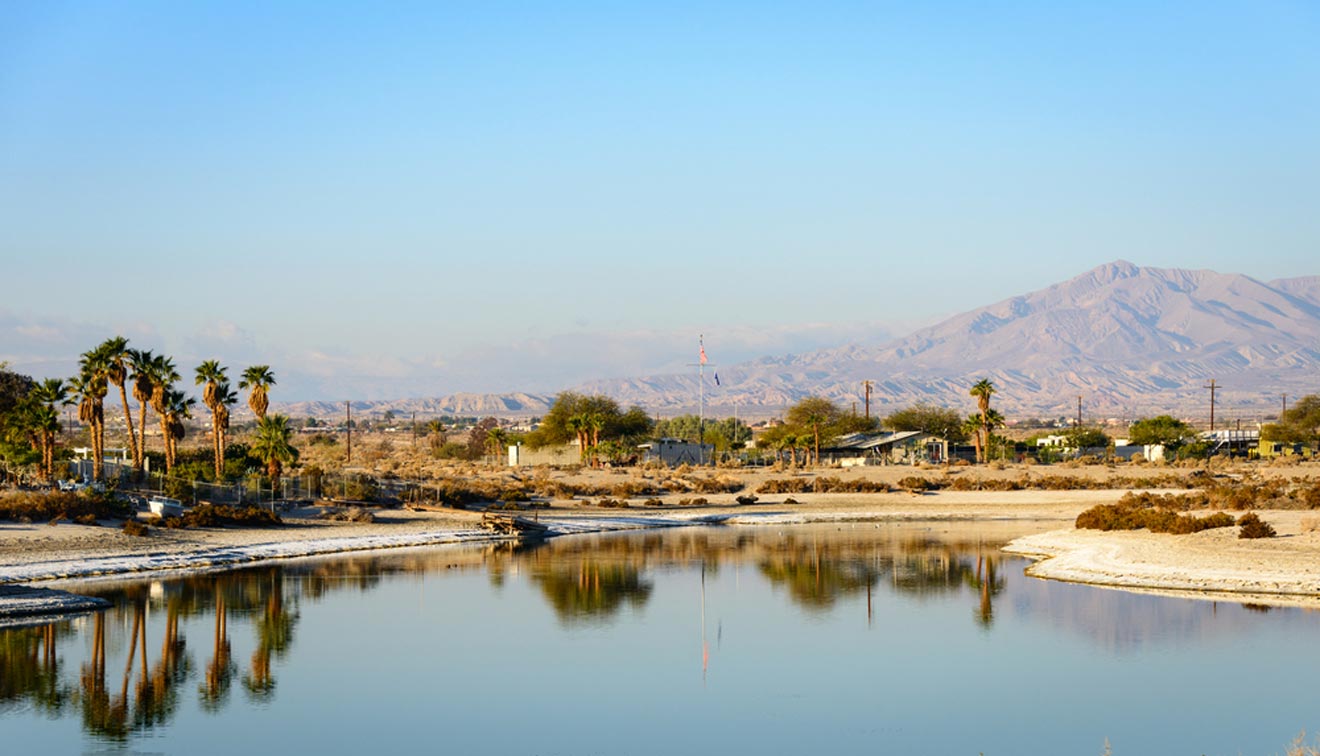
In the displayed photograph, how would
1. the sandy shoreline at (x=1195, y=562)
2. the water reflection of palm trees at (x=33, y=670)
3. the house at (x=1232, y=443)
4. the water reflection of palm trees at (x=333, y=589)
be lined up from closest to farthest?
1. the water reflection of palm trees at (x=33, y=670)
2. the water reflection of palm trees at (x=333, y=589)
3. the sandy shoreline at (x=1195, y=562)
4. the house at (x=1232, y=443)

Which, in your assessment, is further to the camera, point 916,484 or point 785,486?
point 785,486

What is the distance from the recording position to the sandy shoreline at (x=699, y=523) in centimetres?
3634

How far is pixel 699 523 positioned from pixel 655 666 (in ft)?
115

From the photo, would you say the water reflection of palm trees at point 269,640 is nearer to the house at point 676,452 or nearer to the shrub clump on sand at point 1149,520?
the shrub clump on sand at point 1149,520

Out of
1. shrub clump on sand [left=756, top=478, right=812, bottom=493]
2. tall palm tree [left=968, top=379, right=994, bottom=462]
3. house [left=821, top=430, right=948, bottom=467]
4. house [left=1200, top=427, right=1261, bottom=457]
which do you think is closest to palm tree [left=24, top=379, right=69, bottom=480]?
shrub clump on sand [left=756, top=478, right=812, bottom=493]

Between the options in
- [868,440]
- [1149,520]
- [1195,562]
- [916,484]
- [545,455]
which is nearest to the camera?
[1195,562]

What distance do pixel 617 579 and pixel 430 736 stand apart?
18892mm

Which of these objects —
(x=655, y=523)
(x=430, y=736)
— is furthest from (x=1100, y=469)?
(x=430, y=736)

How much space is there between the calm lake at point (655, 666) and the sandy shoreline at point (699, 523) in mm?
1749

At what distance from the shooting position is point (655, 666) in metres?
28.2

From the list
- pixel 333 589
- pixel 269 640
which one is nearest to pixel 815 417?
pixel 333 589

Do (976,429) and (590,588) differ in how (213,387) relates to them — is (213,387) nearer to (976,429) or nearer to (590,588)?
(590,588)

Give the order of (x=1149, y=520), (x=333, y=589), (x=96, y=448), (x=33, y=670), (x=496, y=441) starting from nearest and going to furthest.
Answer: (x=33, y=670)
(x=333, y=589)
(x=1149, y=520)
(x=96, y=448)
(x=496, y=441)

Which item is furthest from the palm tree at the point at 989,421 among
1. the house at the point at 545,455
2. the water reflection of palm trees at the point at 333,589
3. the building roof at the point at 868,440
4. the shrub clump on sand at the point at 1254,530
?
the shrub clump on sand at the point at 1254,530
